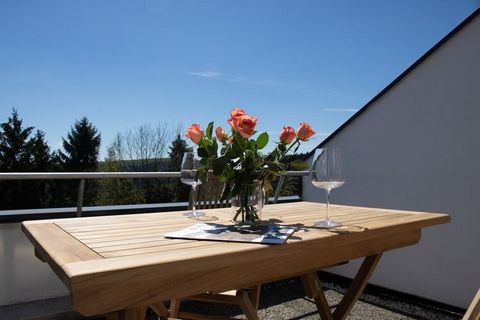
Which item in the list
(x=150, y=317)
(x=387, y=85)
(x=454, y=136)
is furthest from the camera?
(x=387, y=85)

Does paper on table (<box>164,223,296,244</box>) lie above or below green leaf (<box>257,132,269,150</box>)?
below

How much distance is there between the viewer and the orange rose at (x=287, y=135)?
1393 mm

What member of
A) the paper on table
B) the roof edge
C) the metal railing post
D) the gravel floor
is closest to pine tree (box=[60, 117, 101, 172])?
the roof edge

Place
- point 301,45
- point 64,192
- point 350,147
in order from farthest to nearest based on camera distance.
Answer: point 64,192
point 301,45
point 350,147

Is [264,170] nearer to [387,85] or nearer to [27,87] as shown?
[387,85]

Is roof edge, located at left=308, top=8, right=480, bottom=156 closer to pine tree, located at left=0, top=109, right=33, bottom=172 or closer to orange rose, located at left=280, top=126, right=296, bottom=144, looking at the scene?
orange rose, located at left=280, top=126, right=296, bottom=144

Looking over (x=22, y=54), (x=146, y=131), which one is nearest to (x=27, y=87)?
(x=22, y=54)

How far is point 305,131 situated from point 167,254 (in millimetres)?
715

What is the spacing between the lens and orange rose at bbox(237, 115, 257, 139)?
4.03 ft

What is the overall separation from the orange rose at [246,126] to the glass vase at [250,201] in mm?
210

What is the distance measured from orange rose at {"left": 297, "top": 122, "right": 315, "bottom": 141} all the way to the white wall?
216cm

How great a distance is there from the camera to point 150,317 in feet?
9.59

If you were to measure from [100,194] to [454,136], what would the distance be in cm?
1441

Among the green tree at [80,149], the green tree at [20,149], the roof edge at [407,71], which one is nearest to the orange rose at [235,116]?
the roof edge at [407,71]
